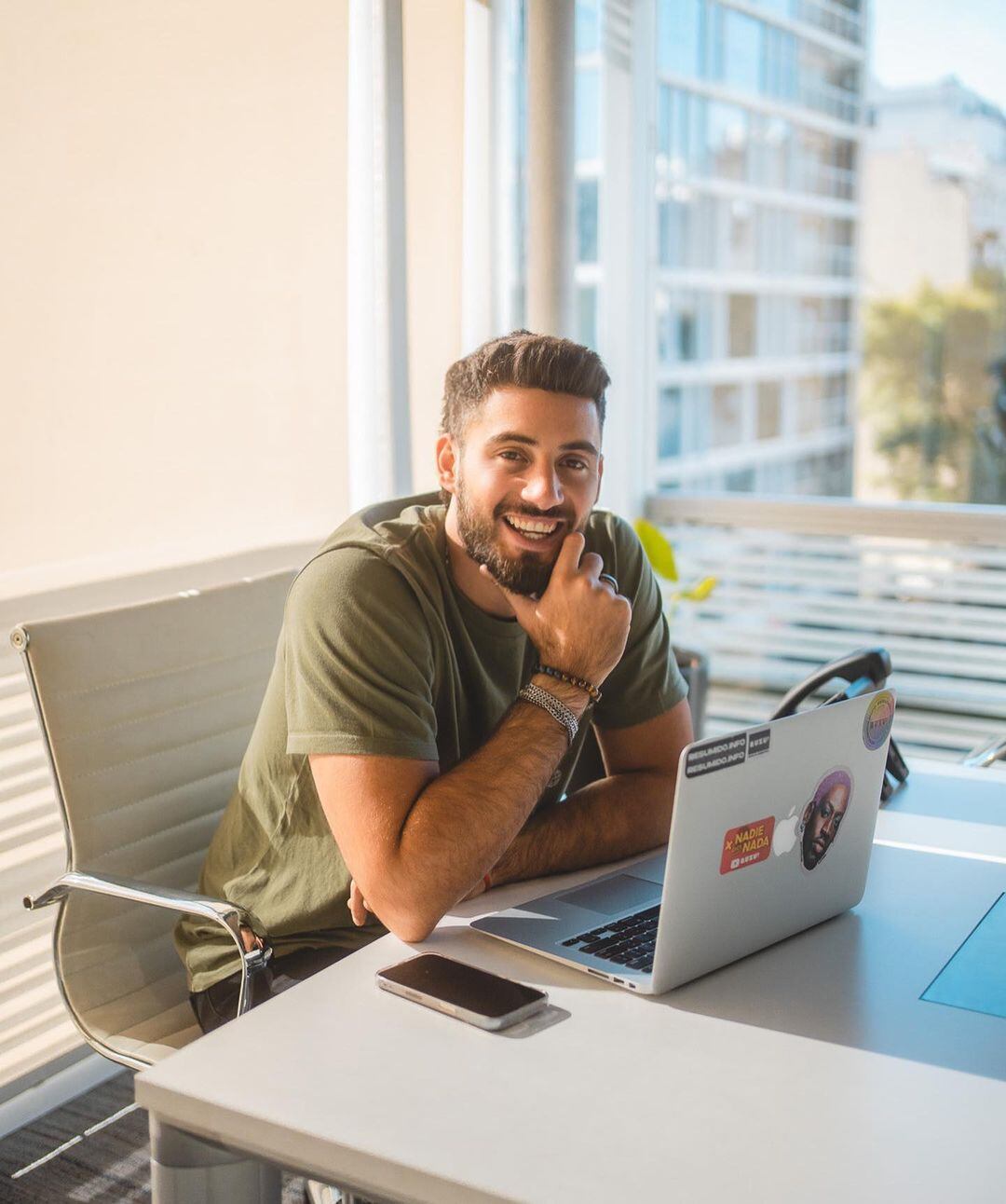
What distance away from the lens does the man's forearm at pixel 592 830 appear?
1.56 m

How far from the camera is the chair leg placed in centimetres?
109

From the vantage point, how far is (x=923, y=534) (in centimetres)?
407

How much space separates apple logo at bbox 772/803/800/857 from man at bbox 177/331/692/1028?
0.34 m

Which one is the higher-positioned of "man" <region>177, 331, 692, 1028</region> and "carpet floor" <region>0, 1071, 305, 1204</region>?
"man" <region>177, 331, 692, 1028</region>

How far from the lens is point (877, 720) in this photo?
53.2 inches

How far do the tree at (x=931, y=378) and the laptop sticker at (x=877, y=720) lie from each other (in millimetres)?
3035

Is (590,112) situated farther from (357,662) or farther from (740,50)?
(357,662)

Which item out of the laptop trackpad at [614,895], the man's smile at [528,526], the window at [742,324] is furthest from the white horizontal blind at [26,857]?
the window at [742,324]

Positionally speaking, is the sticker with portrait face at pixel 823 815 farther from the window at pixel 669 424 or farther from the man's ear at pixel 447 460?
the window at pixel 669 424

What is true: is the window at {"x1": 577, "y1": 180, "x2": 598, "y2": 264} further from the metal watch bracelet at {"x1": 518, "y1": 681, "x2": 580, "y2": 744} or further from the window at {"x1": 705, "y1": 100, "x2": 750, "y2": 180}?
the metal watch bracelet at {"x1": 518, "y1": 681, "x2": 580, "y2": 744}

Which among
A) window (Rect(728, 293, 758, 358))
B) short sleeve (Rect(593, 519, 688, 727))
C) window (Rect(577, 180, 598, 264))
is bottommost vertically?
short sleeve (Rect(593, 519, 688, 727))

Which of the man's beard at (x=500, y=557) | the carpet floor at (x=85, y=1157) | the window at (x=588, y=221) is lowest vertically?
the carpet floor at (x=85, y=1157)

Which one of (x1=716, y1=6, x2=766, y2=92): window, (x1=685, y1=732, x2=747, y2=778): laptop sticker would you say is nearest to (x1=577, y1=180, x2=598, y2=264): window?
(x1=716, y1=6, x2=766, y2=92): window

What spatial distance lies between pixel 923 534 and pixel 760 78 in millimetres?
1676
